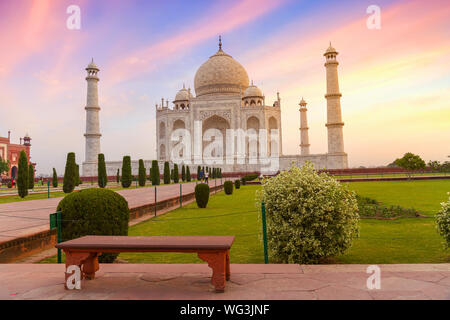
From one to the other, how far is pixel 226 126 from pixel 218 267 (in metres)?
41.6

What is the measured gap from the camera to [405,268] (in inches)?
126

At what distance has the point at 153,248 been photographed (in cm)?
279

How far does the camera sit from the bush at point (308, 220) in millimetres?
3684

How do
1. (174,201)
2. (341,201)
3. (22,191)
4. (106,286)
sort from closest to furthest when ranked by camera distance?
(106,286) < (341,201) < (174,201) < (22,191)

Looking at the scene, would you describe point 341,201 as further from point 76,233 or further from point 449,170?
point 449,170

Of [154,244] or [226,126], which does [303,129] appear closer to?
[226,126]

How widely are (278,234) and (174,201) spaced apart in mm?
7484

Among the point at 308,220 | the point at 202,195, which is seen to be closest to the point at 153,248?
the point at 308,220

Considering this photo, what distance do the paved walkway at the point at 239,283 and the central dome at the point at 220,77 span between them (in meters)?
39.8

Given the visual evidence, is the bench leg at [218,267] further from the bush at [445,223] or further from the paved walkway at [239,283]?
the bush at [445,223]

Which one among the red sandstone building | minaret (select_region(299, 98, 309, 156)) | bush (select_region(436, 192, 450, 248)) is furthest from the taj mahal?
bush (select_region(436, 192, 450, 248))

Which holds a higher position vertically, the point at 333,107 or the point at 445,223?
the point at 333,107

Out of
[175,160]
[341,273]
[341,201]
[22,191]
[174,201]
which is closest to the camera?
[341,273]
